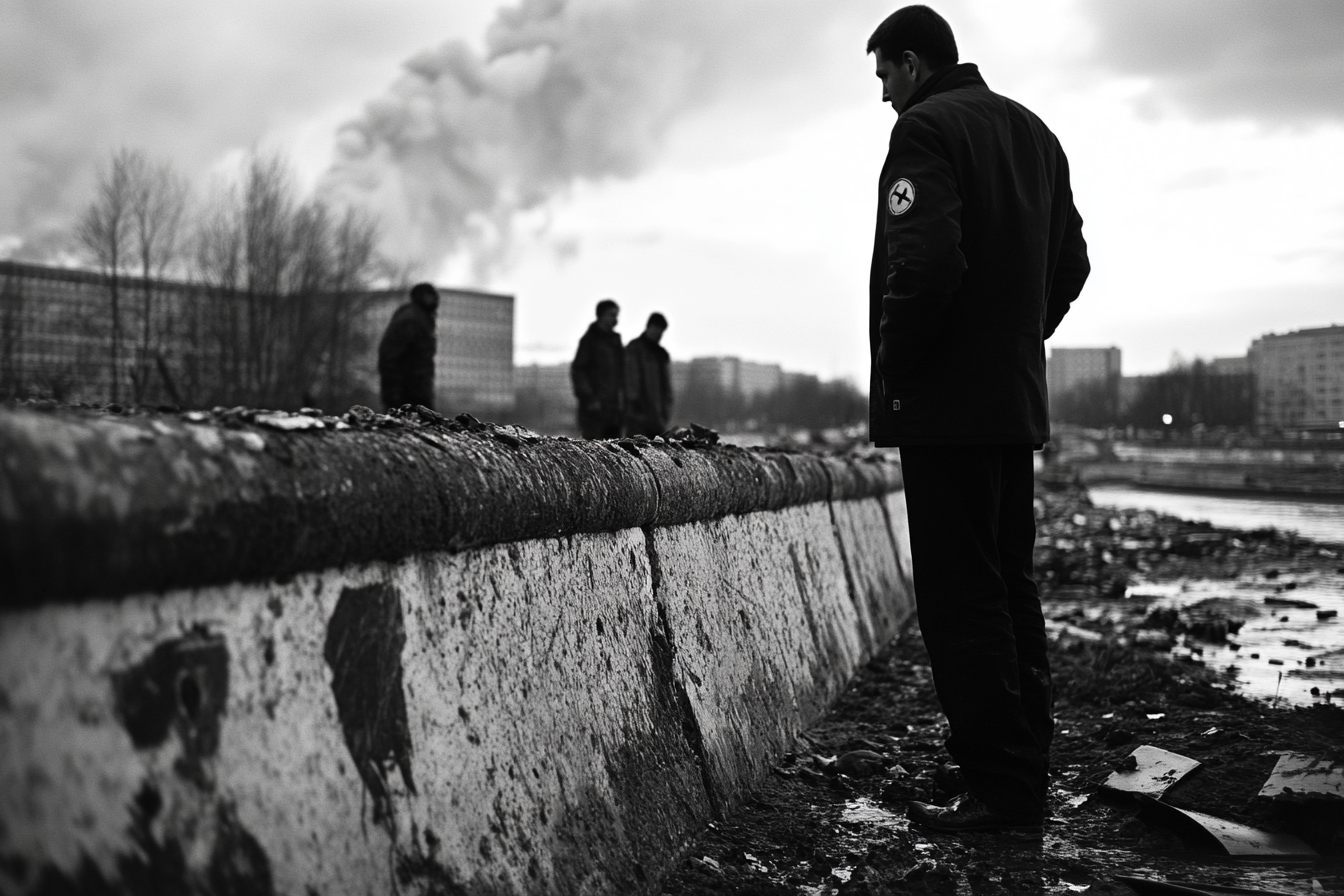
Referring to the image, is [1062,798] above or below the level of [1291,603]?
above

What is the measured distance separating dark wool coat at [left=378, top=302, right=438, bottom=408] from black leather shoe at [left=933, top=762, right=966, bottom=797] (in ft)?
31.2

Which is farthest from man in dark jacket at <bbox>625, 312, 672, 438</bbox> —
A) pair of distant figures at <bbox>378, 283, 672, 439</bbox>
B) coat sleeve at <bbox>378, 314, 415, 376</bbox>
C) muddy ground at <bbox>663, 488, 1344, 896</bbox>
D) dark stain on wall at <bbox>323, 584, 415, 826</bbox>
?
dark stain on wall at <bbox>323, 584, 415, 826</bbox>

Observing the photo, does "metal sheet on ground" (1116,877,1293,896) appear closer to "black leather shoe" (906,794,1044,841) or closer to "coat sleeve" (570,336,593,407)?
"black leather shoe" (906,794,1044,841)

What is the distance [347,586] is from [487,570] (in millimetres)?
486

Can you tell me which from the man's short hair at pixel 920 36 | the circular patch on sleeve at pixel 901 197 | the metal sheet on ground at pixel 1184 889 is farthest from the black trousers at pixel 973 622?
the man's short hair at pixel 920 36

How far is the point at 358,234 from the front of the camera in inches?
2258

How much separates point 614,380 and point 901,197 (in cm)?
1046

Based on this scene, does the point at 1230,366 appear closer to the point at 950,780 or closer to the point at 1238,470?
A: the point at 1238,470

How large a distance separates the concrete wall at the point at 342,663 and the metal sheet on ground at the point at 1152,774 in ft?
4.08

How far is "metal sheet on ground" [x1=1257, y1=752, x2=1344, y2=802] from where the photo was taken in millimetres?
3283

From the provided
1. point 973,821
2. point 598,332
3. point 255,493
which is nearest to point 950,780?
point 973,821

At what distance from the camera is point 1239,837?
3.19 m

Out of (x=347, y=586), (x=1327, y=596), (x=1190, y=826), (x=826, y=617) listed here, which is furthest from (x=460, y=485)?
(x=1327, y=596)

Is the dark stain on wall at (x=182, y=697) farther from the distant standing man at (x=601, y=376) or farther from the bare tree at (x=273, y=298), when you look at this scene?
the bare tree at (x=273, y=298)
